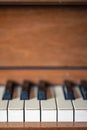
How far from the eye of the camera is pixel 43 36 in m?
1.00

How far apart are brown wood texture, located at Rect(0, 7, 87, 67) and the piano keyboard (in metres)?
0.14

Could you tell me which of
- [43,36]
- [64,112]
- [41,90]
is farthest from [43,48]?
[64,112]

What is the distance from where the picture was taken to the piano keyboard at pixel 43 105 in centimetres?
75

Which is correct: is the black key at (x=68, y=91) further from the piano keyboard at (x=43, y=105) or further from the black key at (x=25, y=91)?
the black key at (x=25, y=91)

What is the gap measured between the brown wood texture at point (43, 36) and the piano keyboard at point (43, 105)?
0.14 metres

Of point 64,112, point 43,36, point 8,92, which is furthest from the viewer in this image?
point 43,36

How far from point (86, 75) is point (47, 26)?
0.76 feet

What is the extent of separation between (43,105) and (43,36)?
31cm

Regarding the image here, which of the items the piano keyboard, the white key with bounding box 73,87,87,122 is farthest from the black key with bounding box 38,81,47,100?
the white key with bounding box 73,87,87,122

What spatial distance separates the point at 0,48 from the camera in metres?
1.00

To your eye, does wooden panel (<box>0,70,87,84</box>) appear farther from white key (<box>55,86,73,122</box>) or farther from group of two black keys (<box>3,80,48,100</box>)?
white key (<box>55,86,73,122</box>)

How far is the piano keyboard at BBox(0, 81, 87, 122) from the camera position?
0.75m

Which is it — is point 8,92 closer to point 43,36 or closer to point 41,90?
point 41,90

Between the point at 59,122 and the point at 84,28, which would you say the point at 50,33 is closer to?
the point at 84,28
